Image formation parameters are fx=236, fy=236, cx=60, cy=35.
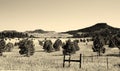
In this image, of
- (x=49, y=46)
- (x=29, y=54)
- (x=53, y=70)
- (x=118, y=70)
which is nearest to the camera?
(x=53, y=70)

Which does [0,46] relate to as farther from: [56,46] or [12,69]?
[12,69]

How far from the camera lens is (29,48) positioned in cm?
7769

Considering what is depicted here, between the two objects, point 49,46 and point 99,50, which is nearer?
point 99,50

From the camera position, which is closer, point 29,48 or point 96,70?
point 96,70

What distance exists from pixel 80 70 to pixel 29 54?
47722mm

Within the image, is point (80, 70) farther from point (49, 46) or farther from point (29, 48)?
point (49, 46)

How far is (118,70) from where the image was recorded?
3253cm

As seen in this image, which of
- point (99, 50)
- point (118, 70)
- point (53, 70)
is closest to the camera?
point (53, 70)

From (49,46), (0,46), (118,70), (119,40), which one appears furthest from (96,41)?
(118,70)

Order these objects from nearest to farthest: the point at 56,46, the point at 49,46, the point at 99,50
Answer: the point at 99,50
the point at 49,46
the point at 56,46

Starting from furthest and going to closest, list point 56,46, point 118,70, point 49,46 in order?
1. point 56,46
2. point 49,46
3. point 118,70

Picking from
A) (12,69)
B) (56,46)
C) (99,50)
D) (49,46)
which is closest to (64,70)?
(12,69)

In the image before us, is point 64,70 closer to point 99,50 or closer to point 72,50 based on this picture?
point 72,50

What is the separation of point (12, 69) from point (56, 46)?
2996 inches
